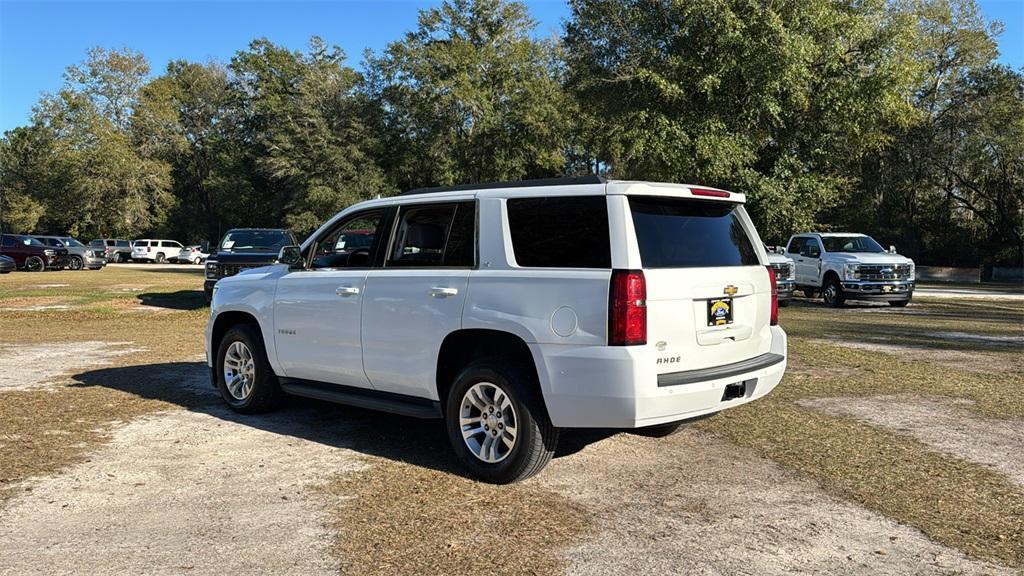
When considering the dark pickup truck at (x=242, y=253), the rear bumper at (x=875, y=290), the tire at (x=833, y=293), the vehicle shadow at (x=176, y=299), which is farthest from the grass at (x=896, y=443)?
the vehicle shadow at (x=176, y=299)

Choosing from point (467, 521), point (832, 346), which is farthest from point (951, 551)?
point (832, 346)

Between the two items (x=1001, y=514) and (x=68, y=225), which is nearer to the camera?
(x=1001, y=514)

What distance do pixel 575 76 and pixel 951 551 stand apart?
28173 mm

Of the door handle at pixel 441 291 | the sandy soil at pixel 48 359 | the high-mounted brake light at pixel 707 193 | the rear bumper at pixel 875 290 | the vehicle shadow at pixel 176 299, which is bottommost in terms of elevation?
the sandy soil at pixel 48 359

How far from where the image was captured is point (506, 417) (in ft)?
16.6

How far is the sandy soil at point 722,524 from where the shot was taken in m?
3.84

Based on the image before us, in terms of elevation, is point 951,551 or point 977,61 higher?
point 977,61

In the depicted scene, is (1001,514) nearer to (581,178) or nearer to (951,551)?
(951,551)

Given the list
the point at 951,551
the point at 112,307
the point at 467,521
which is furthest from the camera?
the point at 112,307

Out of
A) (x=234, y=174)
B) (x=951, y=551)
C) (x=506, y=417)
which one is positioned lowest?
(x=951, y=551)

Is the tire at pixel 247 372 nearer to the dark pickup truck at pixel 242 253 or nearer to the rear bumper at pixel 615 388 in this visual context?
the rear bumper at pixel 615 388

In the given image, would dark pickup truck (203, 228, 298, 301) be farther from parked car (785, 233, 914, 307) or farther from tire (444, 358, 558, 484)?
parked car (785, 233, 914, 307)

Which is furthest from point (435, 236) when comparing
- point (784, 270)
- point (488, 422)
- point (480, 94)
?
point (480, 94)

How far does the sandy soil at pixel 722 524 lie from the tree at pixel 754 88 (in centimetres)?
1948
